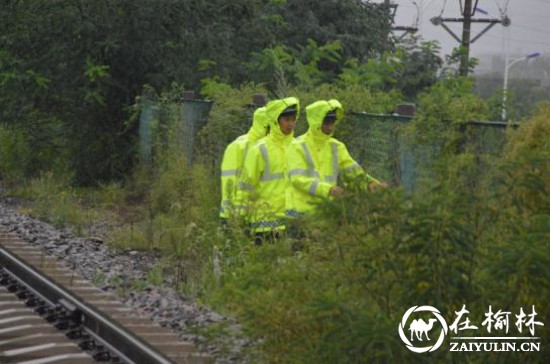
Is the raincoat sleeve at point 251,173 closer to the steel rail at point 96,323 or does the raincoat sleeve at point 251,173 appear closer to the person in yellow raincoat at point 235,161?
the person in yellow raincoat at point 235,161

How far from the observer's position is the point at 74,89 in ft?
73.4

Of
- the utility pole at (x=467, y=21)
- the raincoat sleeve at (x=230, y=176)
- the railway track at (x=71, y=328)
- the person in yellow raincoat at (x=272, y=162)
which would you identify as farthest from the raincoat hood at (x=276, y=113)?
the utility pole at (x=467, y=21)

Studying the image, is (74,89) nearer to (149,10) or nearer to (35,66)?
(35,66)

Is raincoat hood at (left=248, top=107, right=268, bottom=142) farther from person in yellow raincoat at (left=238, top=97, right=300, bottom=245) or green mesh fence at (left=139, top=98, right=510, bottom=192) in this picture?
green mesh fence at (left=139, top=98, right=510, bottom=192)

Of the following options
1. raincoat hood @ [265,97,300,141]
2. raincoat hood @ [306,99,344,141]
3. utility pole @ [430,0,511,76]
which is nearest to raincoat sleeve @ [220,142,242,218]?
raincoat hood @ [265,97,300,141]

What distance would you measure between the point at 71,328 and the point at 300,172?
2.92m

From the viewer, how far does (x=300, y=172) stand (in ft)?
36.3

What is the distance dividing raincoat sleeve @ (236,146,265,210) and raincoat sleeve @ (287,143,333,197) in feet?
1.40

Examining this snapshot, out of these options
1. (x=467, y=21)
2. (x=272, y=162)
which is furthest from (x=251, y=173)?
(x=467, y=21)

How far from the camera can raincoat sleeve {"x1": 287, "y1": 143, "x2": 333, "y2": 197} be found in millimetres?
10837

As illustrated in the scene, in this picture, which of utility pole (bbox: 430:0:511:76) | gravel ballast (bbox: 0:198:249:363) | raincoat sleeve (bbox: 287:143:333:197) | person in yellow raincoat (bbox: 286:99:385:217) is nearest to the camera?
gravel ballast (bbox: 0:198:249:363)

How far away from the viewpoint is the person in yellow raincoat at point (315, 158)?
11.0 metres

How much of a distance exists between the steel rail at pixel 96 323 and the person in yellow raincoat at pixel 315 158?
234cm

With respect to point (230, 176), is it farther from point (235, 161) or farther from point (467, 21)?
point (467, 21)
